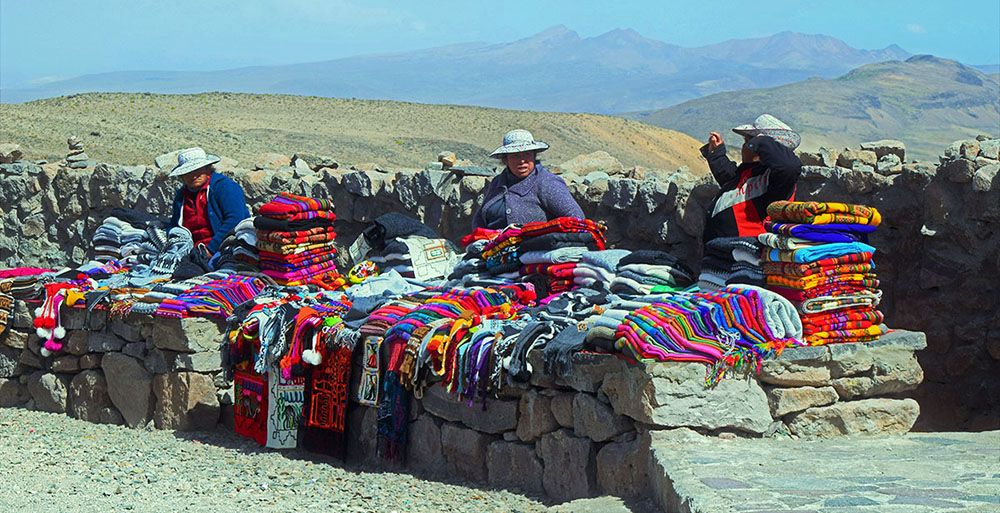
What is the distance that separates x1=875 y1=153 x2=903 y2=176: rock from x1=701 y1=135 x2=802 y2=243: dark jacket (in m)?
1.83

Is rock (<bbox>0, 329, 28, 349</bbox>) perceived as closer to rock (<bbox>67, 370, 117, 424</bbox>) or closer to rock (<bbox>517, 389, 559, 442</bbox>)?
rock (<bbox>67, 370, 117, 424</bbox>)

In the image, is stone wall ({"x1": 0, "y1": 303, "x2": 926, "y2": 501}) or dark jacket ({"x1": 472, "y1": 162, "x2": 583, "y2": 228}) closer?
stone wall ({"x1": 0, "y1": 303, "x2": 926, "y2": 501})

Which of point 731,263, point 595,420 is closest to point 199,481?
point 595,420

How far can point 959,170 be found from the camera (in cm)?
795

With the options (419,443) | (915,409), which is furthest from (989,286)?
(419,443)

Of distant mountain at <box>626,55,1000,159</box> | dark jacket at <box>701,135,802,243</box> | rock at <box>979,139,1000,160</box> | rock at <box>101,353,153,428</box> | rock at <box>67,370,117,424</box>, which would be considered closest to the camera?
dark jacket at <box>701,135,802,243</box>

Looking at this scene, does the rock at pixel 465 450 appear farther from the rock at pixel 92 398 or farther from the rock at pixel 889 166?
the rock at pixel 889 166

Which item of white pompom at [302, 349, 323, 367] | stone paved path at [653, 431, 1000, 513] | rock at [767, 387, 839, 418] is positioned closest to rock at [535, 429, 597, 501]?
stone paved path at [653, 431, 1000, 513]

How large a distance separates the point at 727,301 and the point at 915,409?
3.57 ft

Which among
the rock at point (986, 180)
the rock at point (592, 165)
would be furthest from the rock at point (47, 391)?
the rock at point (986, 180)

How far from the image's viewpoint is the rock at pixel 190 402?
7742 millimetres

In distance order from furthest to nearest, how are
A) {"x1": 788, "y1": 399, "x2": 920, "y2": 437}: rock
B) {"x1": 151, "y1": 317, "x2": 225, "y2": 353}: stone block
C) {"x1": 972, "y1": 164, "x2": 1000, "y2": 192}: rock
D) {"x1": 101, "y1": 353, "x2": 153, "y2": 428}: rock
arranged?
{"x1": 101, "y1": 353, "x2": 153, "y2": 428}: rock < {"x1": 972, "y1": 164, "x2": 1000, "y2": 192}: rock < {"x1": 151, "y1": 317, "x2": 225, "y2": 353}: stone block < {"x1": 788, "y1": 399, "x2": 920, "y2": 437}: rock

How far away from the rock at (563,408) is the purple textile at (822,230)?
1.27 metres

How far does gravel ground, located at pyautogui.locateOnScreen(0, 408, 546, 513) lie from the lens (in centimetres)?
597
